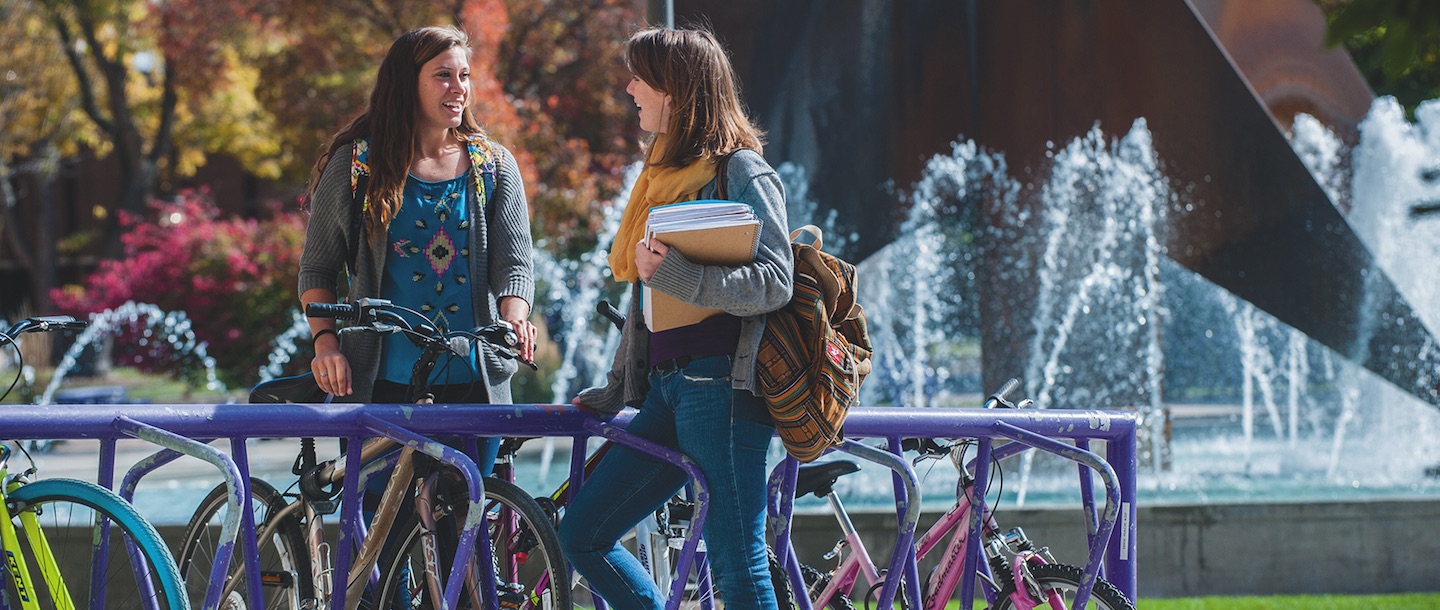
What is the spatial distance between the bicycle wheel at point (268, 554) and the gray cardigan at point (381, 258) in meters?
0.34

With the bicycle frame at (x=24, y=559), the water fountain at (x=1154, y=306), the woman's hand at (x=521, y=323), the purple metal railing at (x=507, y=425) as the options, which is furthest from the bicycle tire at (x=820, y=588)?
the water fountain at (x=1154, y=306)

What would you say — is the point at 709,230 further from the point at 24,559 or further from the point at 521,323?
the point at 24,559

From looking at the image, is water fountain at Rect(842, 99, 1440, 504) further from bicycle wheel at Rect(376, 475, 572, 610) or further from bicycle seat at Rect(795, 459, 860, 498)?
bicycle wheel at Rect(376, 475, 572, 610)

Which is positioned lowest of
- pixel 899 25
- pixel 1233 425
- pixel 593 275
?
pixel 1233 425

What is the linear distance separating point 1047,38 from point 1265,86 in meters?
1.16

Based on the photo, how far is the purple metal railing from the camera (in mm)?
3027

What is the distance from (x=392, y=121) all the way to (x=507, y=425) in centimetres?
75

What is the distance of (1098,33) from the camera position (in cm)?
816

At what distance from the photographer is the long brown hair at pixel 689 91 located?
309cm

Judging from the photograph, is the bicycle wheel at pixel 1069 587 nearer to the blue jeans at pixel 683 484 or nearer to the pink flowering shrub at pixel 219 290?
the blue jeans at pixel 683 484

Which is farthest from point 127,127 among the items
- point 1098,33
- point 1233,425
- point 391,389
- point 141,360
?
point 391,389

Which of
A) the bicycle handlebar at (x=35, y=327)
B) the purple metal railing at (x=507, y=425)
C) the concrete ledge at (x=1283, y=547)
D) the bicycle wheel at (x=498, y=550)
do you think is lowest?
the concrete ledge at (x=1283, y=547)

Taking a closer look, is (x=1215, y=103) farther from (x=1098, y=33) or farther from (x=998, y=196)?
(x=998, y=196)

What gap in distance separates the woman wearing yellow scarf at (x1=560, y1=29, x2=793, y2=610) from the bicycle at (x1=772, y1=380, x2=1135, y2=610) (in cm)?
54
